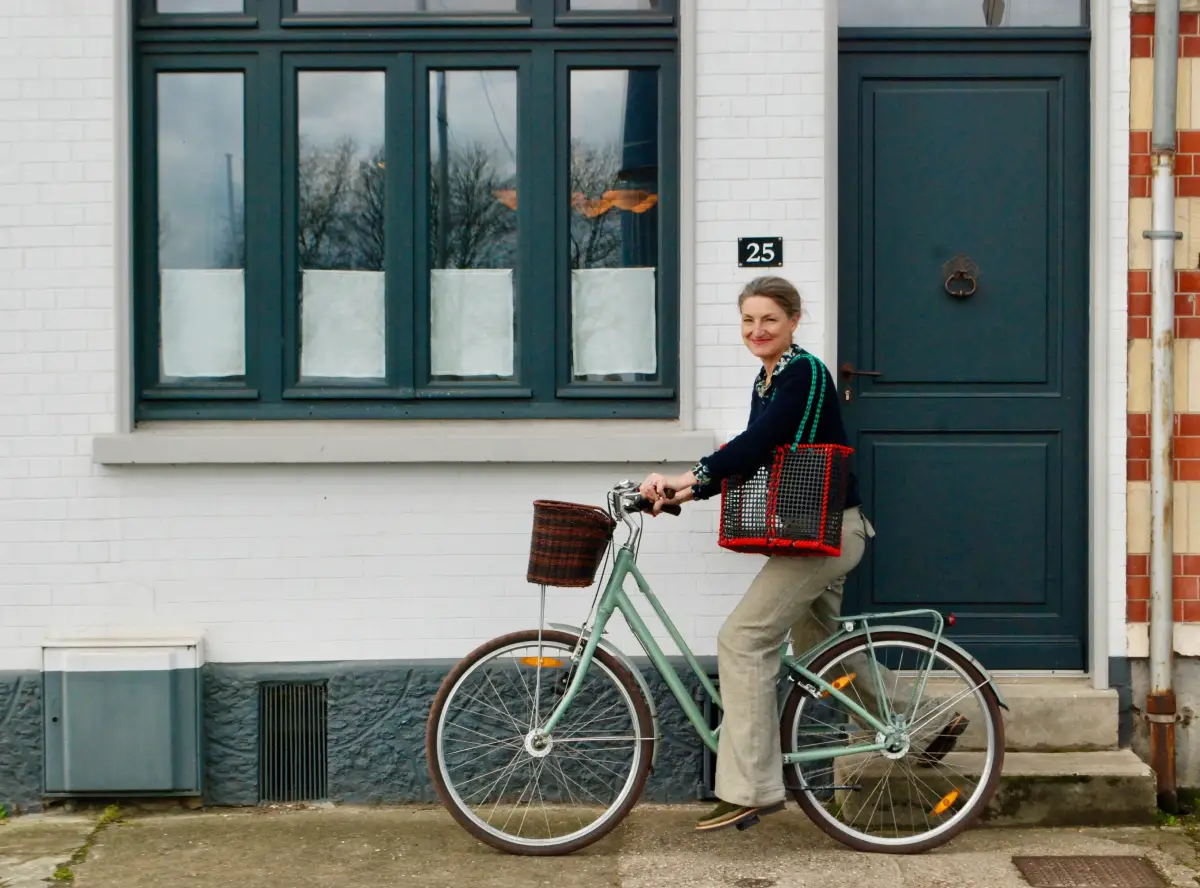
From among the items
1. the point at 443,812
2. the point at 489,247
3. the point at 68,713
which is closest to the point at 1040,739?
the point at 443,812

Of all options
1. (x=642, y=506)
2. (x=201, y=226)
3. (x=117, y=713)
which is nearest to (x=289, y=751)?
(x=117, y=713)

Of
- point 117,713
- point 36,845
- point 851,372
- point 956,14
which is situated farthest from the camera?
point 956,14

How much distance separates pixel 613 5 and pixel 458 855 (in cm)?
335

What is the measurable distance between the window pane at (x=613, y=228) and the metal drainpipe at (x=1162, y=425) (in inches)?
76.2

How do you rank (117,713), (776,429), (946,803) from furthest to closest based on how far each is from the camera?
1. (117,713)
2. (946,803)
3. (776,429)

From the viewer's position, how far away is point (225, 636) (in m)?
5.74

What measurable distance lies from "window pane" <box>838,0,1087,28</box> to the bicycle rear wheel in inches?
99.2

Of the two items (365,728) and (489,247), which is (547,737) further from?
(489,247)

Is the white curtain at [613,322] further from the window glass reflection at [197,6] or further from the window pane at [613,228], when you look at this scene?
the window glass reflection at [197,6]

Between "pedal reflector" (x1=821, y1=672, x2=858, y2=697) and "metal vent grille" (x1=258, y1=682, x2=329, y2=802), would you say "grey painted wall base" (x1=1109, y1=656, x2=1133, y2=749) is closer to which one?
"pedal reflector" (x1=821, y1=672, x2=858, y2=697)

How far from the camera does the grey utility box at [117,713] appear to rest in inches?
220

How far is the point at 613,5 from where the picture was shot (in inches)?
234

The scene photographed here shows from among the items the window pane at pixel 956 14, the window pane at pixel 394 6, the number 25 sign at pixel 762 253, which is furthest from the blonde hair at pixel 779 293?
the window pane at pixel 394 6

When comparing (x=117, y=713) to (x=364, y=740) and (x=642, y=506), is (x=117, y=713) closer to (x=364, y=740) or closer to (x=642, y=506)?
(x=364, y=740)
